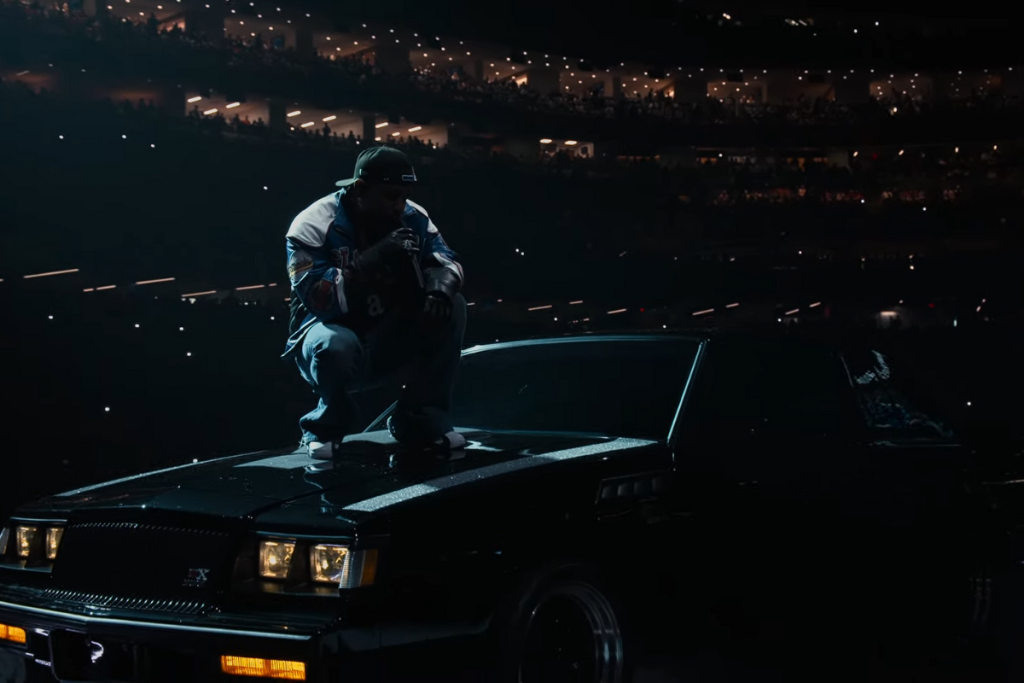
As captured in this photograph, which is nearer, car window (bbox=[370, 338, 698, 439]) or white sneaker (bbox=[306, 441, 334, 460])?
white sneaker (bbox=[306, 441, 334, 460])

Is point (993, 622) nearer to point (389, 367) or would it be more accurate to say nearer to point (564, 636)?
point (564, 636)

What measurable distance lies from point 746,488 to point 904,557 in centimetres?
80

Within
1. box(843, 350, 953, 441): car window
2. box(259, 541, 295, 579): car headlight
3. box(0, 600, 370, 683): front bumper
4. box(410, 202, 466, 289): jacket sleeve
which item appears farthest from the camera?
box(843, 350, 953, 441): car window

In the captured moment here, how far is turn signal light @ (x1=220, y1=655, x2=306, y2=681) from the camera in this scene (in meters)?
2.75

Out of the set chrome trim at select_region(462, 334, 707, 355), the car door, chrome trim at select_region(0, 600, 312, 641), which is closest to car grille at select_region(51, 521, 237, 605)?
chrome trim at select_region(0, 600, 312, 641)

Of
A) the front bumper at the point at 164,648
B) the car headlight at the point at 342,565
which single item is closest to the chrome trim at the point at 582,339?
the car headlight at the point at 342,565

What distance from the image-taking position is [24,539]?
3598 millimetres

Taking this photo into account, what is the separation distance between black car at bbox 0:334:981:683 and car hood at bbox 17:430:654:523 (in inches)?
0.5

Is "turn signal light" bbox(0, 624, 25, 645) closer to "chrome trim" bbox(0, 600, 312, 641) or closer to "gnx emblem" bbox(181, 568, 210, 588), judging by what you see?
"chrome trim" bbox(0, 600, 312, 641)

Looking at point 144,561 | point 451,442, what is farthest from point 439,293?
point 144,561

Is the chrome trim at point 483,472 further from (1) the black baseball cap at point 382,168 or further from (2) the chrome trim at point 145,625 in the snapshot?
(1) the black baseball cap at point 382,168

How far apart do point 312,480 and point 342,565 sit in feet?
1.83

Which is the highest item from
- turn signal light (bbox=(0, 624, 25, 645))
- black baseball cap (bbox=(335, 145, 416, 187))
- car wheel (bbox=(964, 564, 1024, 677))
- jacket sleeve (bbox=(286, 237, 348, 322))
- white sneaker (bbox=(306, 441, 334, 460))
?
black baseball cap (bbox=(335, 145, 416, 187))

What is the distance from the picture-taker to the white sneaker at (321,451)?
3.80m
